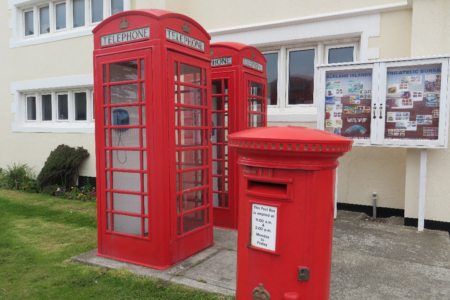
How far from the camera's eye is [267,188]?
6.85 feet

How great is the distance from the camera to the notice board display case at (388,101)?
4859 millimetres

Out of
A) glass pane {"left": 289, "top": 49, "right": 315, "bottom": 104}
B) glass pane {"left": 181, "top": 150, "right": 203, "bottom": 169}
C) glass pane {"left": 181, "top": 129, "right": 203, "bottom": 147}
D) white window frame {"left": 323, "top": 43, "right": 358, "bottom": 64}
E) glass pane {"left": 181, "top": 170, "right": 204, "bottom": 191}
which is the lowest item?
glass pane {"left": 181, "top": 170, "right": 204, "bottom": 191}

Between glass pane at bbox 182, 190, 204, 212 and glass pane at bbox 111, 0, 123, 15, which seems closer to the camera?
glass pane at bbox 182, 190, 204, 212

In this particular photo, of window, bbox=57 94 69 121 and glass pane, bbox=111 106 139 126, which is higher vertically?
window, bbox=57 94 69 121

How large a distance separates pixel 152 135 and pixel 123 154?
0.56 meters

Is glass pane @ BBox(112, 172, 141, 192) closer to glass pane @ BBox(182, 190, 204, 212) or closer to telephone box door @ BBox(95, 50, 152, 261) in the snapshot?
telephone box door @ BBox(95, 50, 152, 261)

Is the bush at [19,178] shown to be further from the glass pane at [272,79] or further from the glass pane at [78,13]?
the glass pane at [272,79]

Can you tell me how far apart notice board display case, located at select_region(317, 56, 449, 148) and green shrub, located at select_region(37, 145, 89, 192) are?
6.10 m

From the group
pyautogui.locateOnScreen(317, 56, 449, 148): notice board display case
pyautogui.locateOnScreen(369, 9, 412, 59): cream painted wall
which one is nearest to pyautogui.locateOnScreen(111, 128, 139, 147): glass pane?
pyautogui.locateOnScreen(317, 56, 449, 148): notice board display case

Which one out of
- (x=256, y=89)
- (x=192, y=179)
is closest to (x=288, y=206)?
(x=192, y=179)

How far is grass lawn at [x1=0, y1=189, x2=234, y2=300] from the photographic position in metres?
3.32

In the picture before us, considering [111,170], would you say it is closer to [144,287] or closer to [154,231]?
[154,231]

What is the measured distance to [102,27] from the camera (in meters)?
4.00

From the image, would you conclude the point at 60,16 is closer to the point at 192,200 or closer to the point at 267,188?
the point at 192,200
